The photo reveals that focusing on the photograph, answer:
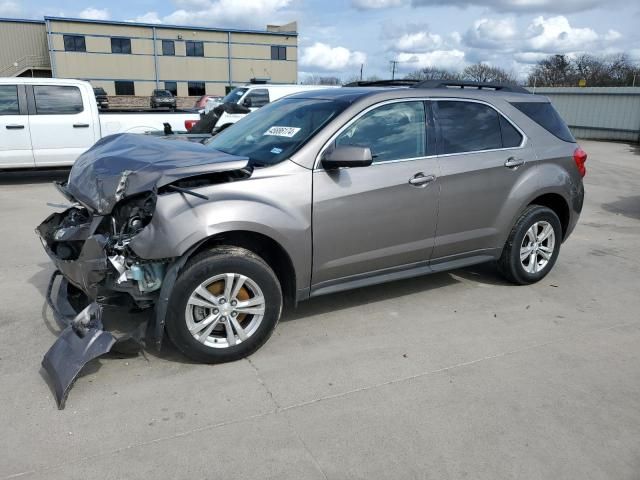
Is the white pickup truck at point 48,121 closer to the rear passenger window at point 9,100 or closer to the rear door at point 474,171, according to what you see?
the rear passenger window at point 9,100

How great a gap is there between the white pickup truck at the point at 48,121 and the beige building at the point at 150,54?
4014cm

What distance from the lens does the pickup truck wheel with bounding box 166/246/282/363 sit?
3.43m

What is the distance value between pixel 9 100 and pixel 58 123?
2.88 feet

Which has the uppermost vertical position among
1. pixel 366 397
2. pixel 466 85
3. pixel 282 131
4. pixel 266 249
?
pixel 466 85

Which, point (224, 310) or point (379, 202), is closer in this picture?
point (224, 310)

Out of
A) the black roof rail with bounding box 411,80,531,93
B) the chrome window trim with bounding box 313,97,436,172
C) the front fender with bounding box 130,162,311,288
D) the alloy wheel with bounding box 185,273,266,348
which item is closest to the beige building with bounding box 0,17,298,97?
the black roof rail with bounding box 411,80,531,93

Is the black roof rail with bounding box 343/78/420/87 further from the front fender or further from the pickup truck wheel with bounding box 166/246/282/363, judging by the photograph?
the pickup truck wheel with bounding box 166/246/282/363

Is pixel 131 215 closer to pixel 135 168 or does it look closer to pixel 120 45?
pixel 135 168

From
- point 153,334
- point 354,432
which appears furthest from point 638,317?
point 153,334

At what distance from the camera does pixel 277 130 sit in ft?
14.2

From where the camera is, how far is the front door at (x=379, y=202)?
12.9 ft

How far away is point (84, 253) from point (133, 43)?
49991mm

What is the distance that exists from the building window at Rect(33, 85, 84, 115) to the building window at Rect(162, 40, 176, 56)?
139 feet

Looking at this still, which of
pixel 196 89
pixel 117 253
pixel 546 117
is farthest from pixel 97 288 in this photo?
pixel 196 89
